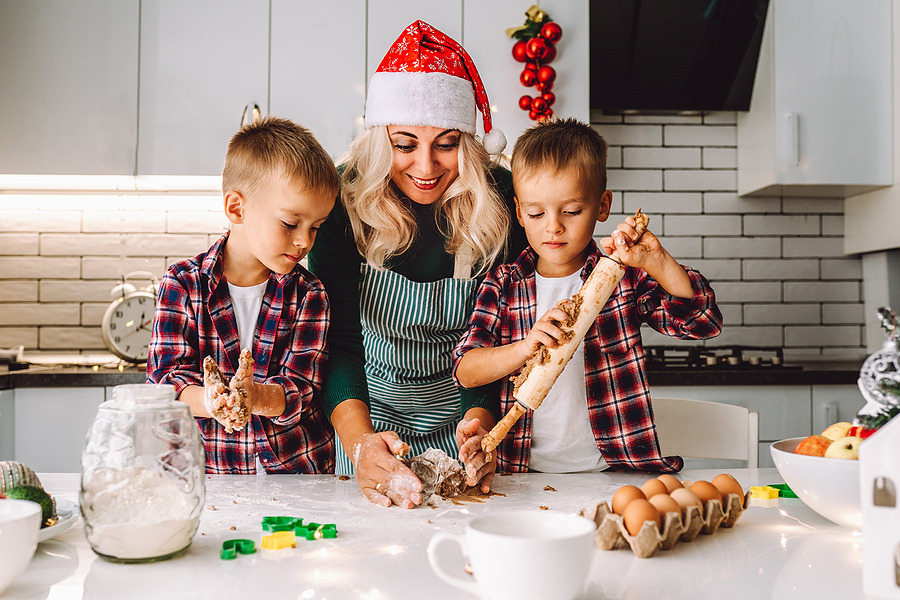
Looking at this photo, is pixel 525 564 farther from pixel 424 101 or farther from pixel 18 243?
pixel 18 243

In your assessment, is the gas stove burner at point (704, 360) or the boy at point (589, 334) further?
the gas stove burner at point (704, 360)

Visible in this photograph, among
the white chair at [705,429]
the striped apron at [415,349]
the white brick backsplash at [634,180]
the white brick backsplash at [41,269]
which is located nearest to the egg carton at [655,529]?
the white chair at [705,429]

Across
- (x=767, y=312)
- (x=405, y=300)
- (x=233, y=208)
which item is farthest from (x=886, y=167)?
(x=233, y=208)

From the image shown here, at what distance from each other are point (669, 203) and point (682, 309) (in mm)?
1691

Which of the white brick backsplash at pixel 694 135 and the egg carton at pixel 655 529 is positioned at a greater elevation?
the white brick backsplash at pixel 694 135

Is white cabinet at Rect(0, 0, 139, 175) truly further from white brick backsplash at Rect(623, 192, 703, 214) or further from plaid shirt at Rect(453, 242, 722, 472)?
white brick backsplash at Rect(623, 192, 703, 214)

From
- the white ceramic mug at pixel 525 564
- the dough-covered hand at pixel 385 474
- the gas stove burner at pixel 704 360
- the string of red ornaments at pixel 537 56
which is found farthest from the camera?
the string of red ornaments at pixel 537 56

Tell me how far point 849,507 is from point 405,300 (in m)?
0.94

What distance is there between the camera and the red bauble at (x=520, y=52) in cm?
246

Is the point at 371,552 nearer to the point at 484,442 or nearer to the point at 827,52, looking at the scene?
the point at 484,442

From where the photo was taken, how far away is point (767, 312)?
2.79 metres

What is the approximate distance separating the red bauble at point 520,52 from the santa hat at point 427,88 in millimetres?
1058

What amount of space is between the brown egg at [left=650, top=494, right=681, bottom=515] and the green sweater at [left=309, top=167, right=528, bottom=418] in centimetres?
59

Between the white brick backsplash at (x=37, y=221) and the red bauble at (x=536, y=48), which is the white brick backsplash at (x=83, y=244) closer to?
the white brick backsplash at (x=37, y=221)
